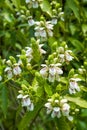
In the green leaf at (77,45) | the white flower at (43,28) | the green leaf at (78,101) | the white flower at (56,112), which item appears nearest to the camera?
the white flower at (56,112)

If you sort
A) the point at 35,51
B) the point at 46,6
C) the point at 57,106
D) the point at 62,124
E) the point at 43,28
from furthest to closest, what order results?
1. the point at 46,6
2. the point at 43,28
3. the point at 35,51
4. the point at 62,124
5. the point at 57,106

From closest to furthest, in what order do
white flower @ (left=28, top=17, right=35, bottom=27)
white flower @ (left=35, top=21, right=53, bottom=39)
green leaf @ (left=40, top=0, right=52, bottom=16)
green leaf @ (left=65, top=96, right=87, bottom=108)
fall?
green leaf @ (left=65, top=96, right=87, bottom=108) → white flower @ (left=35, top=21, right=53, bottom=39) → green leaf @ (left=40, top=0, right=52, bottom=16) → white flower @ (left=28, top=17, right=35, bottom=27)

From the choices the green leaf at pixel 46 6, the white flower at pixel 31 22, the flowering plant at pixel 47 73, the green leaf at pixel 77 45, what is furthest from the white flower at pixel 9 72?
the green leaf at pixel 77 45

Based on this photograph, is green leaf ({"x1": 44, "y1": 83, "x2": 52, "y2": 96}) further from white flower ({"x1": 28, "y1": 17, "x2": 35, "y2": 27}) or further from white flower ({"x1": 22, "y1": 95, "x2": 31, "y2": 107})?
white flower ({"x1": 28, "y1": 17, "x2": 35, "y2": 27})

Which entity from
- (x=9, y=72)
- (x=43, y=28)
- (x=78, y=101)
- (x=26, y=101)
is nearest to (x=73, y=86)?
(x=78, y=101)

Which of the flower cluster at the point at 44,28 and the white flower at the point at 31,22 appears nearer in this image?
the flower cluster at the point at 44,28

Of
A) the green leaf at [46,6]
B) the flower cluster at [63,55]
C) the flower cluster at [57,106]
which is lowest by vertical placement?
the flower cluster at [57,106]

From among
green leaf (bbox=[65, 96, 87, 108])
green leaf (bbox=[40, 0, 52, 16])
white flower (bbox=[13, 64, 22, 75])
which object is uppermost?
green leaf (bbox=[40, 0, 52, 16])

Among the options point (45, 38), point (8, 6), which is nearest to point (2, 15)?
point (8, 6)

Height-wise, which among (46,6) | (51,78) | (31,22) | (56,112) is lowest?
(56,112)

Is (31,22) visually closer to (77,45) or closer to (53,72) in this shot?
(77,45)

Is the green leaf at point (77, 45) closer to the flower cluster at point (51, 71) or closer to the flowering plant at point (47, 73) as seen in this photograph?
the flowering plant at point (47, 73)

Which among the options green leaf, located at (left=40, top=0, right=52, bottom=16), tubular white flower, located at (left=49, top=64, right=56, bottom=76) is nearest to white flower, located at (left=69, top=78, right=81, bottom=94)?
tubular white flower, located at (left=49, top=64, right=56, bottom=76)

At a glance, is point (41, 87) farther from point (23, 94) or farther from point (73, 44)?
point (73, 44)
